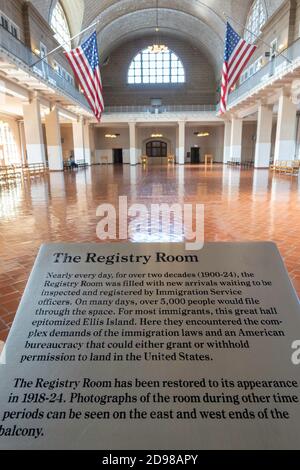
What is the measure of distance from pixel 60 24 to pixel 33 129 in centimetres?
973

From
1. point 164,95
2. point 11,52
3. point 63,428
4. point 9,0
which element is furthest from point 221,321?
point 164,95

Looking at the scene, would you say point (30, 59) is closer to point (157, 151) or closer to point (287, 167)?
point (287, 167)

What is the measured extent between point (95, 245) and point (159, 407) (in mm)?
900

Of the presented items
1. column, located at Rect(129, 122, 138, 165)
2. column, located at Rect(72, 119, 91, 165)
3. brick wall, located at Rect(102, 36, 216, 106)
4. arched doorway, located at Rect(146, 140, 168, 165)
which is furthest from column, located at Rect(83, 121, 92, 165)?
arched doorway, located at Rect(146, 140, 168, 165)

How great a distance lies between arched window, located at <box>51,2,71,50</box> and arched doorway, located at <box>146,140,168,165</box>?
17.2m

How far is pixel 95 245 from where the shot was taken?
5.94ft

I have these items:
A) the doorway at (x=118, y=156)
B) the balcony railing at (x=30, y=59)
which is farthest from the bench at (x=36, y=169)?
the doorway at (x=118, y=156)

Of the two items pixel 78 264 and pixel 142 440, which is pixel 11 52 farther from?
pixel 142 440

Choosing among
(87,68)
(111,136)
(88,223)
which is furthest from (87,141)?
(88,223)

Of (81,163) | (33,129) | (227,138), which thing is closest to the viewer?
(33,129)

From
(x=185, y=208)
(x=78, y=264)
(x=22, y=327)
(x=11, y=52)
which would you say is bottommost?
(x=185, y=208)

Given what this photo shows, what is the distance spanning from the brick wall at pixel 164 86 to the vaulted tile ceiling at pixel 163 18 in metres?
1.09

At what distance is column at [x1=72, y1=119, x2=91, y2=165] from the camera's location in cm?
2895

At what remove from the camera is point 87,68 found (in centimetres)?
1052
